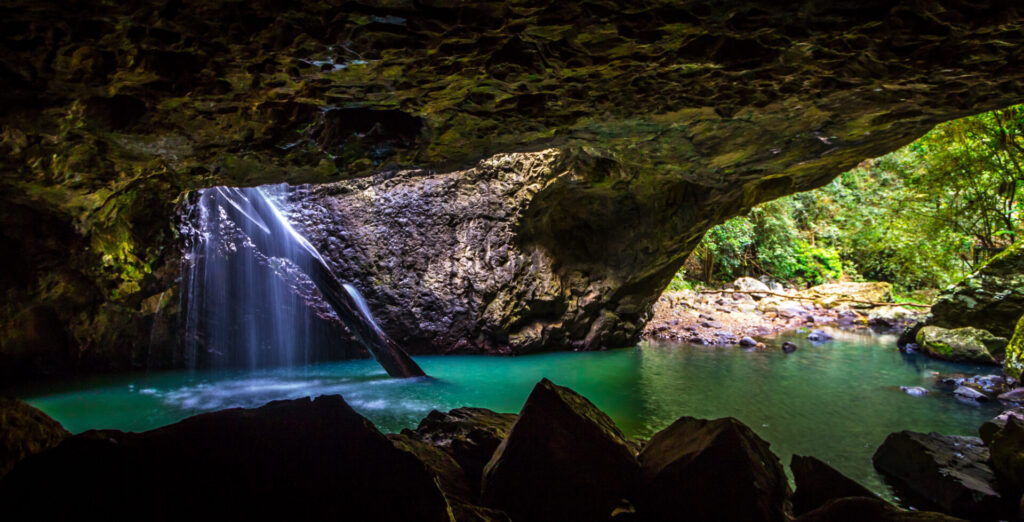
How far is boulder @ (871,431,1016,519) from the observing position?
9.16ft

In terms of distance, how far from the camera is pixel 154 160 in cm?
334

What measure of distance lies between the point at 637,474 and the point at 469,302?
6345 millimetres

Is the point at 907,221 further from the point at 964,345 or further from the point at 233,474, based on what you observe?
the point at 233,474

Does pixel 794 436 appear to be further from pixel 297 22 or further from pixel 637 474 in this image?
pixel 297 22

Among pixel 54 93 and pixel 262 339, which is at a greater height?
pixel 54 93

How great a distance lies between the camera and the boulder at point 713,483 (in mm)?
→ 2203

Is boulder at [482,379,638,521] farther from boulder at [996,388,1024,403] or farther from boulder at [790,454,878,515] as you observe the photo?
boulder at [996,388,1024,403]

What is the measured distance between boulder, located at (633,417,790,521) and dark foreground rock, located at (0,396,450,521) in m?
1.11

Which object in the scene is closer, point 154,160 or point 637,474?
point 637,474

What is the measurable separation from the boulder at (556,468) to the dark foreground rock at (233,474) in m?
0.54

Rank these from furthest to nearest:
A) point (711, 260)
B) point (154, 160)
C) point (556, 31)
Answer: point (711, 260) < point (154, 160) < point (556, 31)

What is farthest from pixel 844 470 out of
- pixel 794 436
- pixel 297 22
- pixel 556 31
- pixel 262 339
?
pixel 262 339

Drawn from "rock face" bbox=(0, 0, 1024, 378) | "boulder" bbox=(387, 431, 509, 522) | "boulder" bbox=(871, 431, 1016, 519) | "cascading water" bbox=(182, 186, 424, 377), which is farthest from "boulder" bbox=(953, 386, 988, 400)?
"cascading water" bbox=(182, 186, 424, 377)

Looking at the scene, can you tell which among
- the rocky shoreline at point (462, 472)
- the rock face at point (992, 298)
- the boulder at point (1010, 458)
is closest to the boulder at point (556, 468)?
the rocky shoreline at point (462, 472)
